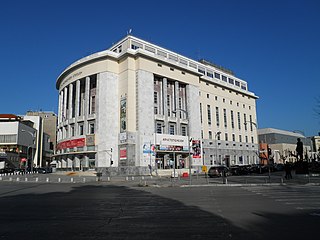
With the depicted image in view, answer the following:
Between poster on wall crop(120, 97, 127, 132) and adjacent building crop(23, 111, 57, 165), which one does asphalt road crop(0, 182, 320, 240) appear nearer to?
poster on wall crop(120, 97, 127, 132)

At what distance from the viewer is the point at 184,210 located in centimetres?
1138

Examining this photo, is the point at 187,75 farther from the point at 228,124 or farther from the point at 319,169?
the point at 319,169

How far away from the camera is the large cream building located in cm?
5509

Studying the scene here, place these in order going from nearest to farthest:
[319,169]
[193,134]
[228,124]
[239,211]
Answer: [239,211], [319,169], [193,134], [228,124]

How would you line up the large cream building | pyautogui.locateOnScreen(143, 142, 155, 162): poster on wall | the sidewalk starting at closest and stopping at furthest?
the sidewalk < pyautogui.locateOnScreen(143, 142, 155, 162): poster on wall < the large cream building

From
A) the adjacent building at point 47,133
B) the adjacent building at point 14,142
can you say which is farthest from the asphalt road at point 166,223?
the adjacent building at point 47,133

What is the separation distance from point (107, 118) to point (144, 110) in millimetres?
7949

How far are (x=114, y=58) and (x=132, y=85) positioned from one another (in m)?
7.97

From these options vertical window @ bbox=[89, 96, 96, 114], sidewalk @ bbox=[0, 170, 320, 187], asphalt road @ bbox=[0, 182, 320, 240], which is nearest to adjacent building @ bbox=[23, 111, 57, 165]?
vertical window @ bbox=[89, 96, 96, 114]

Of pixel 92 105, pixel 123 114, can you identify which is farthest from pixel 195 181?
pixel 92 105

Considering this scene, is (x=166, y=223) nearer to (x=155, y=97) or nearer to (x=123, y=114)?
(x=123, y=114)

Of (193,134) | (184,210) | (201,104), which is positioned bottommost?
(184,210)

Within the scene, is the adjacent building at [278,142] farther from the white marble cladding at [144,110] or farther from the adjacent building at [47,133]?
the adjacent building at [47,133]

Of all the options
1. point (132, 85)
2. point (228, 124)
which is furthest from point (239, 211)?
point (228, 124)
